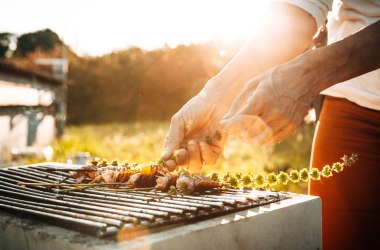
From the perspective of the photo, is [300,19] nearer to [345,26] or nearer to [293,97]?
[345,26]

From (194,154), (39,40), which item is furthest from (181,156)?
(39,40)

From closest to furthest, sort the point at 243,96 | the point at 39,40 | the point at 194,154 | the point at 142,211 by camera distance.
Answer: the point at 142,211 < the point at 243,96 < the point at 194,154 < the point at 39,40

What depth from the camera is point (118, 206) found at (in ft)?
6.01

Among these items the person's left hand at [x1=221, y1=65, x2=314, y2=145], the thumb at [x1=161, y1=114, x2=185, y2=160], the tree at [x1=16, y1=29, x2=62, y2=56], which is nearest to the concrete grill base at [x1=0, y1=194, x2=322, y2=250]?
the person's left hand at [x1=221, y1=65, x2=314, y2=145]

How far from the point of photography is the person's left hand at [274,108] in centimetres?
176

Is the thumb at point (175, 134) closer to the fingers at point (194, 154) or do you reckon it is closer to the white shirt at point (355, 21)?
the fingers at point (194, 154)

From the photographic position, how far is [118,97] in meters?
39.0

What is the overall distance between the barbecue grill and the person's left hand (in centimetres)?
37

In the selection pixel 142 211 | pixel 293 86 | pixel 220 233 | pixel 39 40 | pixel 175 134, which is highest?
pixel 39 40

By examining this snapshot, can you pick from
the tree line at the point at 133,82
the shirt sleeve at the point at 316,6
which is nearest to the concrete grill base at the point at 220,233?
the shirt sleeve at the point at 316,6

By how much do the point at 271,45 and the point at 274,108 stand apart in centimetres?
103

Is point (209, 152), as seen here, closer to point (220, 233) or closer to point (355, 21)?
point (220, 233)

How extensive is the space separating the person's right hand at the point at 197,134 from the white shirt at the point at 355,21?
0.78 metres

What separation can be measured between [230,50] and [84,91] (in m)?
28.1
